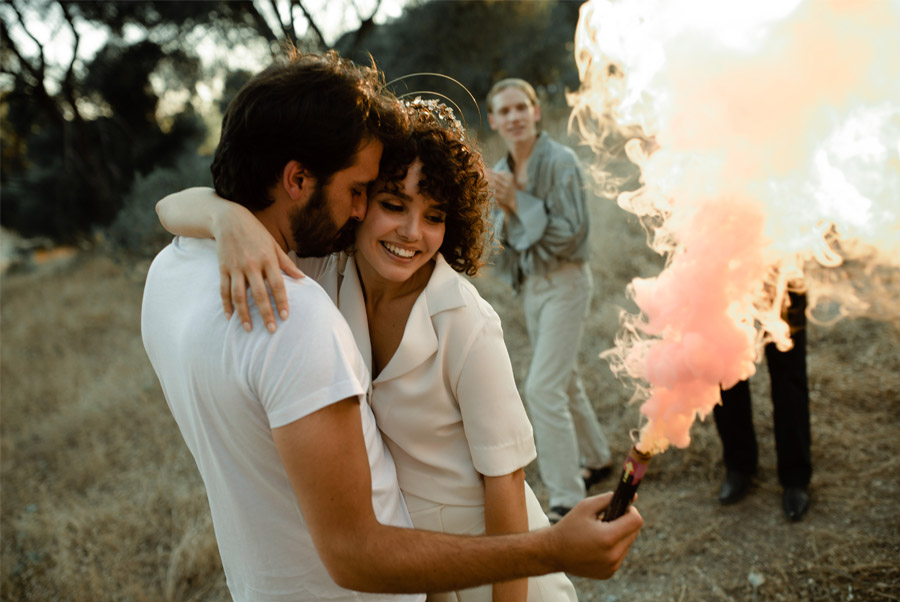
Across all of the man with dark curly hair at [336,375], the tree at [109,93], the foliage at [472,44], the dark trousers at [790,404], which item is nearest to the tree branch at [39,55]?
the tree at [109,93]

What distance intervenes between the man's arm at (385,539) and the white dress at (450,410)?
1.00ft

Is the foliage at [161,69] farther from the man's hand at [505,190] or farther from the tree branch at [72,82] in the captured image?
the man's hand at [505,190]

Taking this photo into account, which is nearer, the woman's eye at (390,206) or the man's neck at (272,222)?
the man's neck at (272,222)

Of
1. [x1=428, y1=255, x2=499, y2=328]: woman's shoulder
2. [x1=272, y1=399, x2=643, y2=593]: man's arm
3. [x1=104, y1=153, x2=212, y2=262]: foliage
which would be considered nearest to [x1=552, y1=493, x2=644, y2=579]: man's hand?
[x1=272, y1=399, x2=643, y2=593]: man's arm

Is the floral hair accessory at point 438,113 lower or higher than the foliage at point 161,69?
lower

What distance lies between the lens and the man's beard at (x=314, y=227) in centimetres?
171

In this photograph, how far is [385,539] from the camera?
135 cm

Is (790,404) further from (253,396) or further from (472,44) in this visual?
(472,44)

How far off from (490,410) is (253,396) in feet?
2.22

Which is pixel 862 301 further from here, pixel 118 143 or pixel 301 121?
pixel 118 143

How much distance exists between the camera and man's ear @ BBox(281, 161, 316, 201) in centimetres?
163

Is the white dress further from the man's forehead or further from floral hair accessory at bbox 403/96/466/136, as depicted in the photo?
floral hair accessory at bbox 403/96/466/136

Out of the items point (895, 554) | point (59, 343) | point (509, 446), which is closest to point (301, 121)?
point (509, 446)

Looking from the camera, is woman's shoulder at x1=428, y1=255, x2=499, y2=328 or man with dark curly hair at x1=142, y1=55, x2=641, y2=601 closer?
man with dark curly hair at x1=142, y1=55, x2=641, y2=601
